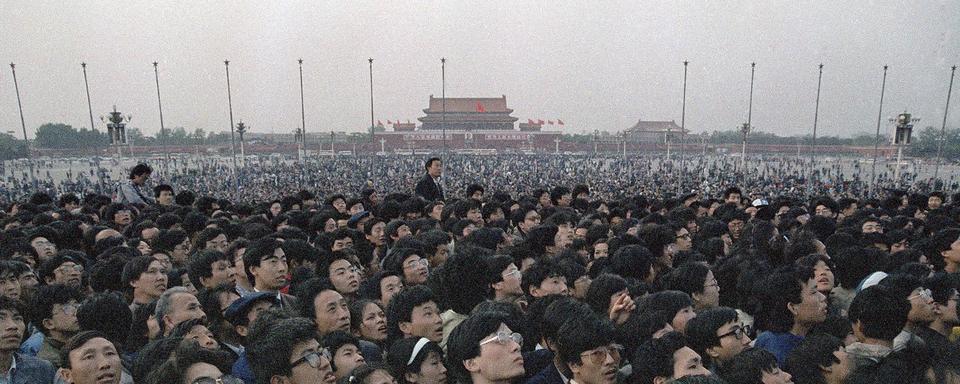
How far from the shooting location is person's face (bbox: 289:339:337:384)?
2.16 metres

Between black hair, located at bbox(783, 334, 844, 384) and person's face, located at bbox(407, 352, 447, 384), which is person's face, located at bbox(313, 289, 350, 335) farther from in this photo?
black hair, located at bbox(783, 334, 844, 384)

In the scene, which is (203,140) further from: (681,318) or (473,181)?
(681,318)

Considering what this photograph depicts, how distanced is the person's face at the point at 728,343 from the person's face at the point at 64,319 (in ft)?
10.7

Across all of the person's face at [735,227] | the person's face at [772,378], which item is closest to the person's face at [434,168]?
the person's face at [735,227]

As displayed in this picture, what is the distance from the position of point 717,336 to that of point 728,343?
51mm

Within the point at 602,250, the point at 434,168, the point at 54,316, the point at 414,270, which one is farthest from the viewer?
the point at 434,168

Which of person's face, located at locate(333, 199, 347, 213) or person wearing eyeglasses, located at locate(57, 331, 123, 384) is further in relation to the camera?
person's face, located at locate(333, 199, 347, 213)

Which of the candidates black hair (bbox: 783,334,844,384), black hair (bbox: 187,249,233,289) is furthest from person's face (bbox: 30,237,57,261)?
black hair (bbox: 783,334,844,384)

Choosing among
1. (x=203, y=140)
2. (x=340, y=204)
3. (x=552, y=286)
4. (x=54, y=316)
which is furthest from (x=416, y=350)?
(x=203, y=140)

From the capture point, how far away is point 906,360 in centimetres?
217

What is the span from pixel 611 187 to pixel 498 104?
101ft

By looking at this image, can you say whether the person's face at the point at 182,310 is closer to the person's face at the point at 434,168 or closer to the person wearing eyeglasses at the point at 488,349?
the person wearing eyeglasses at the point at 488,349

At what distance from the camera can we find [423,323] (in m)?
2.74

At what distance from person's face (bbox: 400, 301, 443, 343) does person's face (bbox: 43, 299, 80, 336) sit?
185 cm
